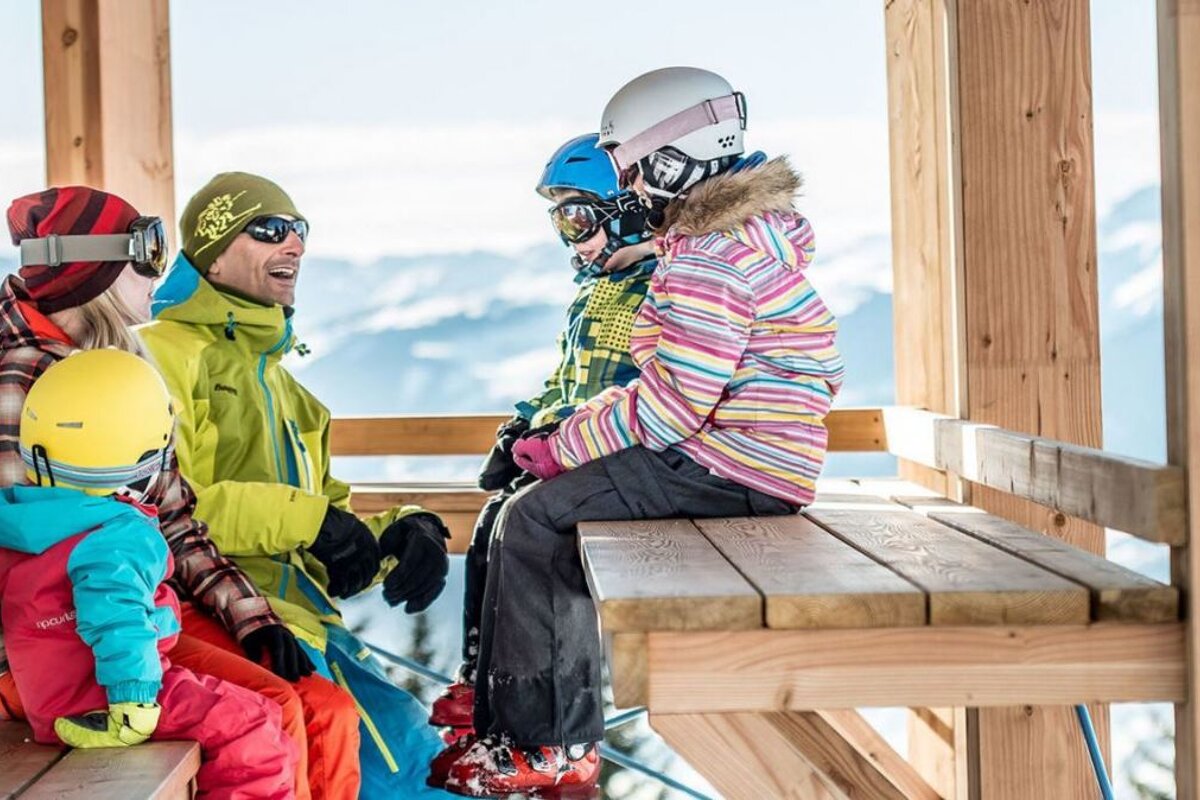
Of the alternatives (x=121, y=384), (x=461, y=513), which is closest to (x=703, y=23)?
(x=461, y=513)

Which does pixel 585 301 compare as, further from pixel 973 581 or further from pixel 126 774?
pixel 126 774

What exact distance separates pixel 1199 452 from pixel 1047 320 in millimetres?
1372

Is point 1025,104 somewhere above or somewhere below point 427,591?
above

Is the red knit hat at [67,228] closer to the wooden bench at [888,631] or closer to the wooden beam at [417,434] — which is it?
the wooden bench at [888,631]

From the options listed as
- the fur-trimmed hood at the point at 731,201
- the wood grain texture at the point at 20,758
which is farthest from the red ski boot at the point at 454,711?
the fur-trimmed hood at the point at 731,201

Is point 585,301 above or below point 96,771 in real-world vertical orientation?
above

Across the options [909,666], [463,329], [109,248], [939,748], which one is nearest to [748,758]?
[909,666]

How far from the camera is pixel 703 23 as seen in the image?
23.8ft

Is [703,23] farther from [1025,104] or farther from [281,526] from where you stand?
[281,526]

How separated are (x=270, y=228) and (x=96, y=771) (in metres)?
1.47

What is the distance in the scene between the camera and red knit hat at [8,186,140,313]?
8.81 feet

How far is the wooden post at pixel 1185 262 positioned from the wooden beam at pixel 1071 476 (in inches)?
1.4

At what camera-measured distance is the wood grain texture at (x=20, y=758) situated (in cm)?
216

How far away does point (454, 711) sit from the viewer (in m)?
3.25
